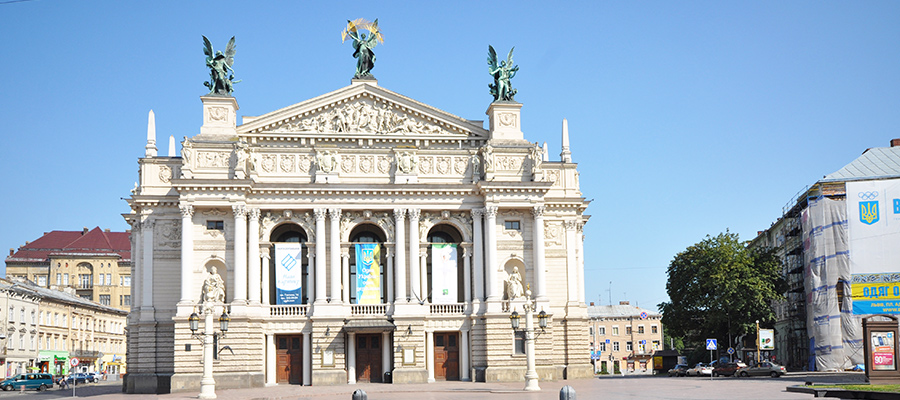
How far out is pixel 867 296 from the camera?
58.0 meters

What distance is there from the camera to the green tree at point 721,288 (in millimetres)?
73125

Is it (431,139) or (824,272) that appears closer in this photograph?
(431,139)

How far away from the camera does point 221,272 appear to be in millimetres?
56656

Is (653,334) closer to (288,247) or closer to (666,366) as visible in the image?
(666,366)

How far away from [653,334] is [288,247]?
94.1 metres

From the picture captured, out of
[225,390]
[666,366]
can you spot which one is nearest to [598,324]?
[666,366]

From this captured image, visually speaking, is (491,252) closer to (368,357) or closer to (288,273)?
(368,357)

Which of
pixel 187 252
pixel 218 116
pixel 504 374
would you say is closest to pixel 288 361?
pixel 187 252

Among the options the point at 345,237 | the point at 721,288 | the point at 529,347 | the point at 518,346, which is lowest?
the point at 518,346

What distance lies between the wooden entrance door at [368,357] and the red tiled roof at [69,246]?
264ft

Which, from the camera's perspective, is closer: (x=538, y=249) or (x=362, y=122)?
(x=538, y=249)

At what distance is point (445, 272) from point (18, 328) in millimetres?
46234

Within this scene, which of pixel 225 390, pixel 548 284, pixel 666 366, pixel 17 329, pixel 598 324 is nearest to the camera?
Answer: pixel 225 390

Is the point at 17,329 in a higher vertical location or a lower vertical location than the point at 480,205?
lower
